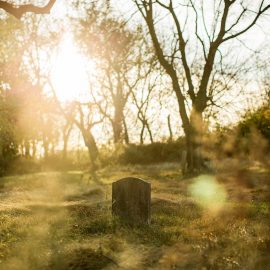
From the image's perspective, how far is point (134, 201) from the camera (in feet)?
38.8

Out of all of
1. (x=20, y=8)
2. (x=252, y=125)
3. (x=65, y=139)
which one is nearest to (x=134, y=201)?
(x=20, y=8)

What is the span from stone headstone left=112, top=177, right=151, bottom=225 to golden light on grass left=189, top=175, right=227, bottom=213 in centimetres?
285

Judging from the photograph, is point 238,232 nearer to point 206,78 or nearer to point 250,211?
point 250,211

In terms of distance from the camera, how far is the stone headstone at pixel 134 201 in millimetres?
11758

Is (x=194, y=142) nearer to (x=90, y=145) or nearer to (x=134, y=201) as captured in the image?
(x=134, y=201)

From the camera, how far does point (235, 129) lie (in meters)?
38.4

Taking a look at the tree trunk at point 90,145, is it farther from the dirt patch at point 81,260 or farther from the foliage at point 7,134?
the dirt patch at point 81,260

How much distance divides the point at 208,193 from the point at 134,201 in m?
8.15

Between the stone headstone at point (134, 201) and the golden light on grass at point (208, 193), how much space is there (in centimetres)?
285

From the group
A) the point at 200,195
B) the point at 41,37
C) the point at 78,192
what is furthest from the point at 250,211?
the point at 41,37

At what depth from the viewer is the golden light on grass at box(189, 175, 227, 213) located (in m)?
15.3

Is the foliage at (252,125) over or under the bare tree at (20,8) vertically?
under

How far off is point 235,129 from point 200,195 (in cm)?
2080

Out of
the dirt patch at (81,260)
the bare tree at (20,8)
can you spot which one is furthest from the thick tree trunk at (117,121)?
the dirt patch at (81,260)
